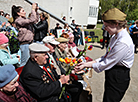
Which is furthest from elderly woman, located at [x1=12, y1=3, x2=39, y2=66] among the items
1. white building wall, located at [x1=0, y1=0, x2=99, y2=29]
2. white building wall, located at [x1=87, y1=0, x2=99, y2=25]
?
white building wall, located at [x1=87, y1=0, x2=99, y2=25]

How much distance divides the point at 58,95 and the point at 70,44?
8.28ft

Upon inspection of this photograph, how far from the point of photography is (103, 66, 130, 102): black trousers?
1.80 meters

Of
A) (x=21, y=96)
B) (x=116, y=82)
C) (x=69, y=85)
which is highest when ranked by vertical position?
(x=116, y=82)

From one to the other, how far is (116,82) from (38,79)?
4.07 feet

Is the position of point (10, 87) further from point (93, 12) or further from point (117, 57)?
point (93, 12)

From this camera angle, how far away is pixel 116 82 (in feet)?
6.03

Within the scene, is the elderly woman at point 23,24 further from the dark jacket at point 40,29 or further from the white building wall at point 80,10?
the white building wall at point 80,10

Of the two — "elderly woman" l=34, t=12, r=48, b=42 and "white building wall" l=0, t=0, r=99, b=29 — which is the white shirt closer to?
"elderly woman" l=34, t=12, r=48, b=42

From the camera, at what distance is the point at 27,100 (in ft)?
5.64

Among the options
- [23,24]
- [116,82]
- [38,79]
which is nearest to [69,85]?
[38,79]

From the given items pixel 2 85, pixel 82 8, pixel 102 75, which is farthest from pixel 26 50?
pixel 82 8

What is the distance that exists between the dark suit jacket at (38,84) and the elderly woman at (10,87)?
11 cm

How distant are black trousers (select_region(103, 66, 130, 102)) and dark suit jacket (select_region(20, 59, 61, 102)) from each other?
2.75 feet

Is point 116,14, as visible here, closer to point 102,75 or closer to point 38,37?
point 102,75
